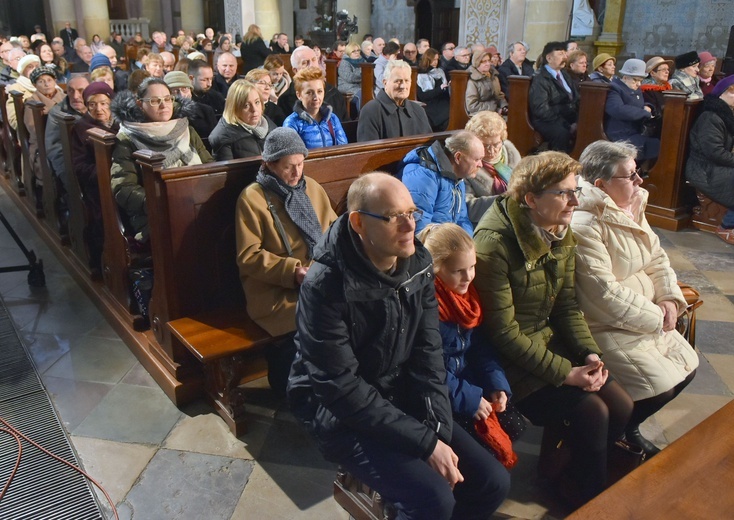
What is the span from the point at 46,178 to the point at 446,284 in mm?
3839

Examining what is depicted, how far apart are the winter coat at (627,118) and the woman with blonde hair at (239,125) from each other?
3.61 metres

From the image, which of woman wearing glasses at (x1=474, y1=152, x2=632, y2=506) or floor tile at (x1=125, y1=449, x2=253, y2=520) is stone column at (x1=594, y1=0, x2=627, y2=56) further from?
floor tile at (x1=125, y1=449, x2=253, y2=520)

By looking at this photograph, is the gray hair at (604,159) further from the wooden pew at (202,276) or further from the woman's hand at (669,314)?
the wooden pew at (202,276)

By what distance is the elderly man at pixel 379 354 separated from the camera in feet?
6.51

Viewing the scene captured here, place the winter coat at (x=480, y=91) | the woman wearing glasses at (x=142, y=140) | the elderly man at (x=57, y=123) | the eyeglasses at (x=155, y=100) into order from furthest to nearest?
1. the winter coat at (x=480, y=91)
2. the elderly man at (x=57, y=123)
3. the eyeglasses at (x=155, y=100)
4. the woman wearing glasses at (x=142, y=140)


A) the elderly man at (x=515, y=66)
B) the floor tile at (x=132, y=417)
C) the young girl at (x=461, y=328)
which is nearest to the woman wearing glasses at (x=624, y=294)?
the young girl at (x=461, y=328)

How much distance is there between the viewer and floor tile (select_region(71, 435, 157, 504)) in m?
2.67

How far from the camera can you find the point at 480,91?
765cm

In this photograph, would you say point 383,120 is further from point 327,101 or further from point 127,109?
point 127,109

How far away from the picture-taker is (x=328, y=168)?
11.6ft

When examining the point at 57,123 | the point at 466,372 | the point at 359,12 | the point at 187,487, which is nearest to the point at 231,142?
the point at 57,123

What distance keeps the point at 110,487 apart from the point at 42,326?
1.75 metres

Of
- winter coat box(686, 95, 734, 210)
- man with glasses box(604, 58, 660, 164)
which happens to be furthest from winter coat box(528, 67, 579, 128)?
winter coat box(686, 95, 734, 210)

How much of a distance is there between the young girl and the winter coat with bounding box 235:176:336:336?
75 centimetres
